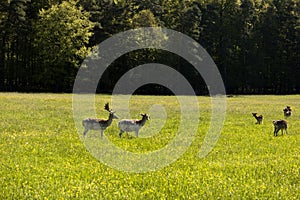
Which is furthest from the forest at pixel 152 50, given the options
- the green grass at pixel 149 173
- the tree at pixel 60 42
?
the green grass at pixel 149 173

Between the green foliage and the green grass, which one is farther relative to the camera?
the green foliage

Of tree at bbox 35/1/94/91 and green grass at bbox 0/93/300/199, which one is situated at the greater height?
tree at bbox 35/1/94/91

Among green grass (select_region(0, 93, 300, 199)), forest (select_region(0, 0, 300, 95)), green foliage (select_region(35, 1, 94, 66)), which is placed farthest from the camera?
forest (select_region(0, 0, 300, 95))

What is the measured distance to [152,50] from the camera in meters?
74.8

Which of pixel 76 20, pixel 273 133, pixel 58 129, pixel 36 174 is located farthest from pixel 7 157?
pixel 76 20

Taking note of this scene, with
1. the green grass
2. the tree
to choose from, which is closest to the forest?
the tree

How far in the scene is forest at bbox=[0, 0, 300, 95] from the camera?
2790 inches

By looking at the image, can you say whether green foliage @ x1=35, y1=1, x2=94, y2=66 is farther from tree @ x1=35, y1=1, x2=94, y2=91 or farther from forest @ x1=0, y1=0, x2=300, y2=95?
forest @ x1=0, y1=0, x2=300, y2=95

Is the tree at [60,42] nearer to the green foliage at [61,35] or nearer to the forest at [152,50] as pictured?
the green foliage at [61,35]

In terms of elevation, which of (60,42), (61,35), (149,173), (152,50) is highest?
(61,35)

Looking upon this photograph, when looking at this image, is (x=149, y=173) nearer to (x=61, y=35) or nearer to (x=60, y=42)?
(x=60, y=42)

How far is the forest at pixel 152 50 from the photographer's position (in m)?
70.9

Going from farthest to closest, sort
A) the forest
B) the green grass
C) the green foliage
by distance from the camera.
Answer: the forest, the green foliage, the green grass

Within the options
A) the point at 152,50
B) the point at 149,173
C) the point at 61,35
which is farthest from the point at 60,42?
the point at 149,173
